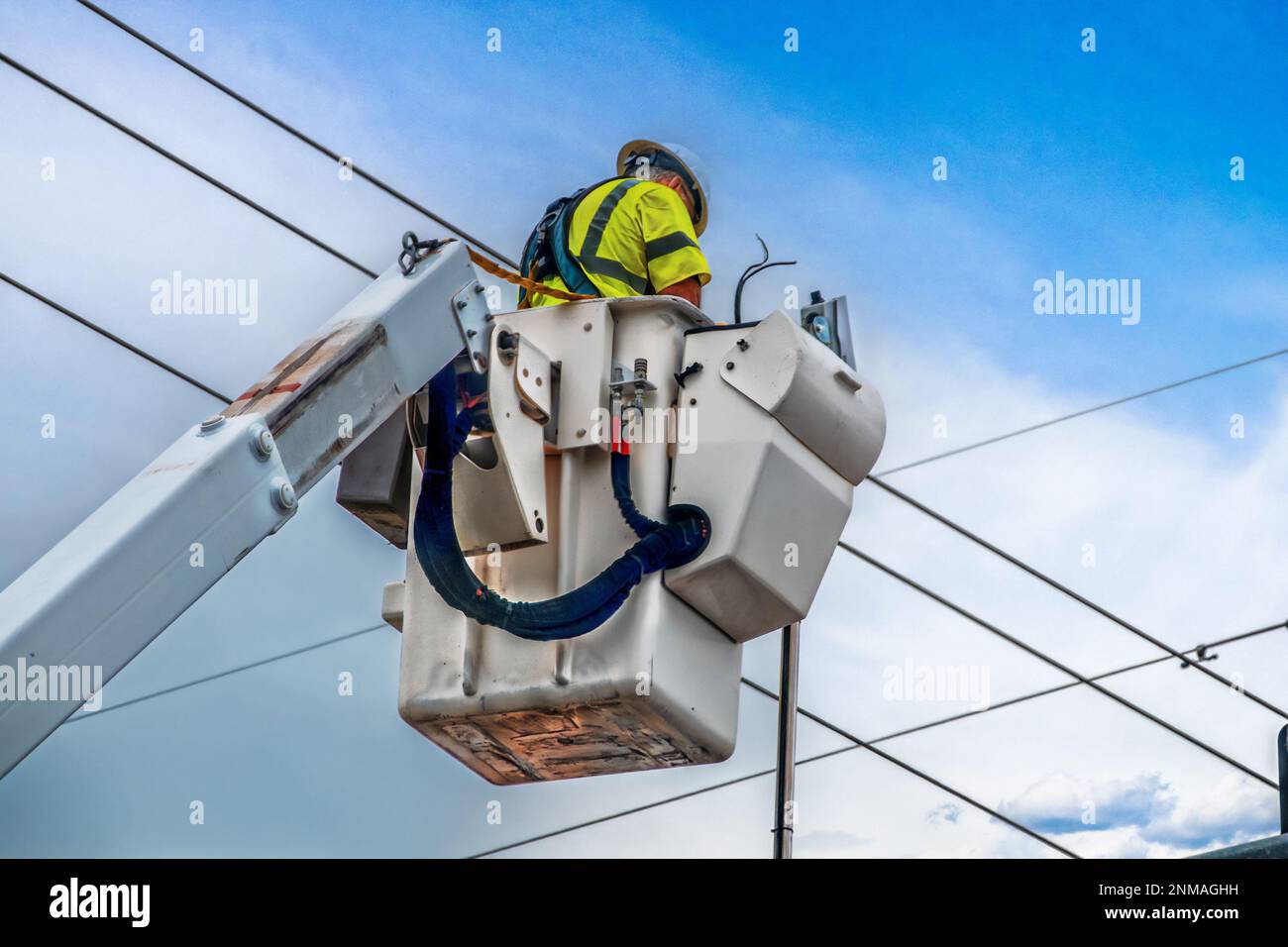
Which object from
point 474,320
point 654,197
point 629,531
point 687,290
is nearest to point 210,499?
point 474,320

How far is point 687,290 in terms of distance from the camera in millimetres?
5344

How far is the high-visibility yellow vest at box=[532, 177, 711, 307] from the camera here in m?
5.37

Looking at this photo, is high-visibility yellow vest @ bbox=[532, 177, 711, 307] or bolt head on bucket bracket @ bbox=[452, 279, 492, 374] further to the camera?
high-visibility yellow vest @ bbox=[532, 177, 711, 307]

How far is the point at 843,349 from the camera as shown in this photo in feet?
17.1

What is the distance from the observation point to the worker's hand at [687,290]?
5336mm

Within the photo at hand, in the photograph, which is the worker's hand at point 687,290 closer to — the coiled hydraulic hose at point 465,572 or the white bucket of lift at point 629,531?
the white bucket of lift at point 629,531

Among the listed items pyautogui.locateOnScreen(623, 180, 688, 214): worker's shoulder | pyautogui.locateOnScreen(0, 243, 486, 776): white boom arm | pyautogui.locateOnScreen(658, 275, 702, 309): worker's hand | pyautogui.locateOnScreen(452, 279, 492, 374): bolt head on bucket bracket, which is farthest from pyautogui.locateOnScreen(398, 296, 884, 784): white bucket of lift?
pyautogui.locateOnScreen(623, 180, 688, 214): worker's shoulder

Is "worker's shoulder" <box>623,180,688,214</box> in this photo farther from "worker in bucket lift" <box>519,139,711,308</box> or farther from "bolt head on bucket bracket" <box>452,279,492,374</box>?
"bolt head on bucket bracket" <box>452,279,492,374</box>

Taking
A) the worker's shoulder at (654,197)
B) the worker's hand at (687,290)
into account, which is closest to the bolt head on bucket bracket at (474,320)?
the worker's hand at (687,290)

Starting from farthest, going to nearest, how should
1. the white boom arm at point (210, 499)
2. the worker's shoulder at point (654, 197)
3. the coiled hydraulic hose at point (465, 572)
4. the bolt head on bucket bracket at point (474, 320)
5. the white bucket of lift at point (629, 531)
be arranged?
1. the worker's shoulder at point (654, 197)
2. the white bucket of lift at point (629, 531)
3. the coiled hydraulic hose at point (465, 572)
4. the bolt head on bucket bracket at point (474, 320)
5. the white boom arm at point (210, 499)

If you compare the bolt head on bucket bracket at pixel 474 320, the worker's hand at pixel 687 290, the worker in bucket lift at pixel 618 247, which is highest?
the worker in bucket lift at pixel 618 247

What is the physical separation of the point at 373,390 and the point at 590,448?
98 cm

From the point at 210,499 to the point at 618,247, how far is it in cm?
229
